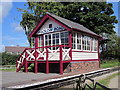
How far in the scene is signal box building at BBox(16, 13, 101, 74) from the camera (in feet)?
40.5

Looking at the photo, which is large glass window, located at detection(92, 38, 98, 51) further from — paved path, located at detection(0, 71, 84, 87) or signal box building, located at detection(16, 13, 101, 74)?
paved path, located at detection(0, 71, 84, 87)

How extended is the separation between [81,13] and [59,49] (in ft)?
48.8

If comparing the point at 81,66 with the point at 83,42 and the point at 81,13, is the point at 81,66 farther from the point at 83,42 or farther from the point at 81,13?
the point at 81,13

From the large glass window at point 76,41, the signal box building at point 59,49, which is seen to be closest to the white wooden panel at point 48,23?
the signal box building at point 59,49

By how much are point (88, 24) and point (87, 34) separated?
11820 mm

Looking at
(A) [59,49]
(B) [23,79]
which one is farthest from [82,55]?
(B) [23,79]

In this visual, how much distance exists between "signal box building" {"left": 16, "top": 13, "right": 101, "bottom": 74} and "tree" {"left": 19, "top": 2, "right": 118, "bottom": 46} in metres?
10.6

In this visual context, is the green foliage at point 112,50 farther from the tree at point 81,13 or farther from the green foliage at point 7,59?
the green foliage at point 7,59

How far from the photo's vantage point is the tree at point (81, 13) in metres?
25.9

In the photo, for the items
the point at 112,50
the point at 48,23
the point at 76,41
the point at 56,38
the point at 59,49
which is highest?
the point at 48,23

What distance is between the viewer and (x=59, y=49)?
12.5 metres

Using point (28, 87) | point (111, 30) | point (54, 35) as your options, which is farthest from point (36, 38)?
point (111, 30)

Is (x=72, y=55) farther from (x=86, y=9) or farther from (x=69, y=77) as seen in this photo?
(x=86, y=9)

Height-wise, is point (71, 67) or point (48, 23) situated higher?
point (48, 23)
